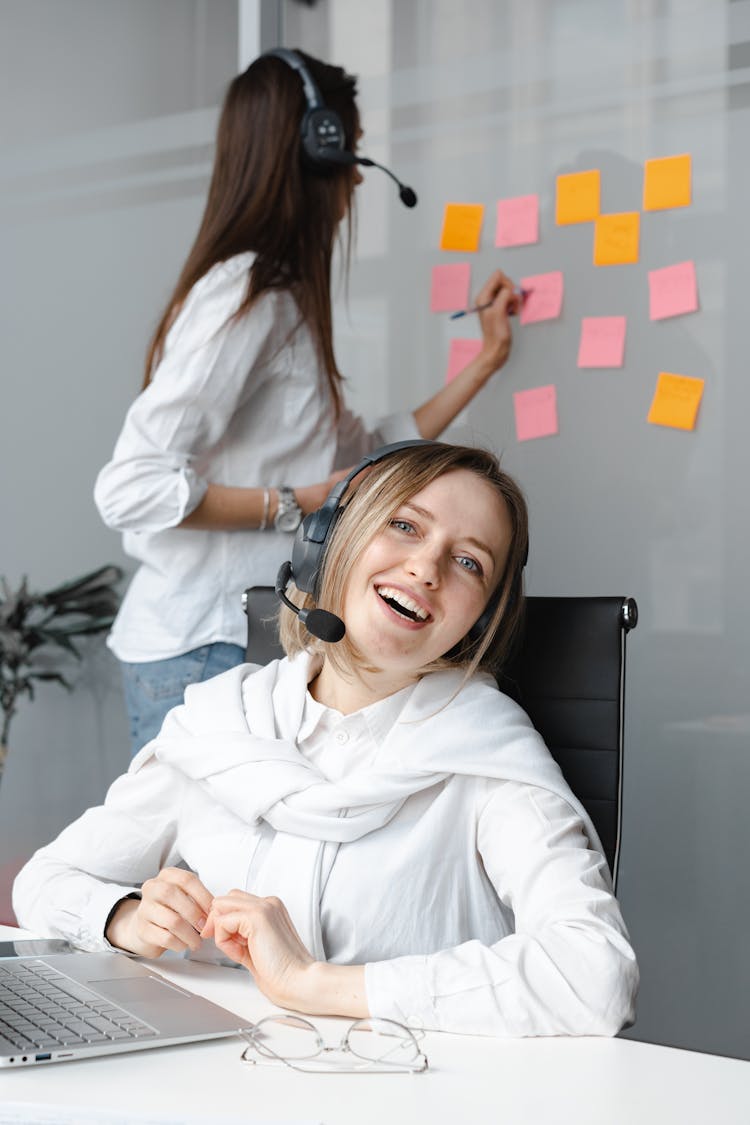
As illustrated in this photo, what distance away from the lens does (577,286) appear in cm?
235

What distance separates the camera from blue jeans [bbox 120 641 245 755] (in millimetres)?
1983

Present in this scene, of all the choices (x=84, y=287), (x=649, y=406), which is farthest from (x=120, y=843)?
(x=84, y=287)

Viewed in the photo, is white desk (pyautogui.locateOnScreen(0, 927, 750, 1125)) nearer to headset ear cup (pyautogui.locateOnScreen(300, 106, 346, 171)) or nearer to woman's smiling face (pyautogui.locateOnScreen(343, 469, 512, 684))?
woman's smiling face (pyautogui.locateOnScreen(343, 469, 512, 684))

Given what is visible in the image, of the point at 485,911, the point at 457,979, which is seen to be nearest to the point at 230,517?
the point at 485,911

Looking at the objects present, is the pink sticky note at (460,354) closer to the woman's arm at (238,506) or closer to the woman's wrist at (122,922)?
the woman's arm at (238,506)

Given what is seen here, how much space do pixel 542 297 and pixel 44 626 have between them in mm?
1319

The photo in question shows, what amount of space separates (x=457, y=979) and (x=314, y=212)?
1357 mm

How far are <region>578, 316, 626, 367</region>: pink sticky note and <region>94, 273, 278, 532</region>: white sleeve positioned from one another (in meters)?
0.67

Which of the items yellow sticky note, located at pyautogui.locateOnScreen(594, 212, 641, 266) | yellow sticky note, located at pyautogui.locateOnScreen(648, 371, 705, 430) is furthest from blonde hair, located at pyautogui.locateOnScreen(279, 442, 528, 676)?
yellow sticky note, located at pyautogui.locateOnScreen(594, 212, 641, 266)

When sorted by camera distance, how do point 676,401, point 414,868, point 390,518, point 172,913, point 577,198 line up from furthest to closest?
point 577,198, point 676,401, point 390,518, point 414,868, point 172,913

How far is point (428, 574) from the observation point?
1.31 m

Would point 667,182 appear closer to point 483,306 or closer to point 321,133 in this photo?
point 483,306

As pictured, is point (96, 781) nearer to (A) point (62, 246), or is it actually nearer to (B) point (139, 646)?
(B) point (139, 646)

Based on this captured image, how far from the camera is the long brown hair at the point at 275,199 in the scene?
197cm
